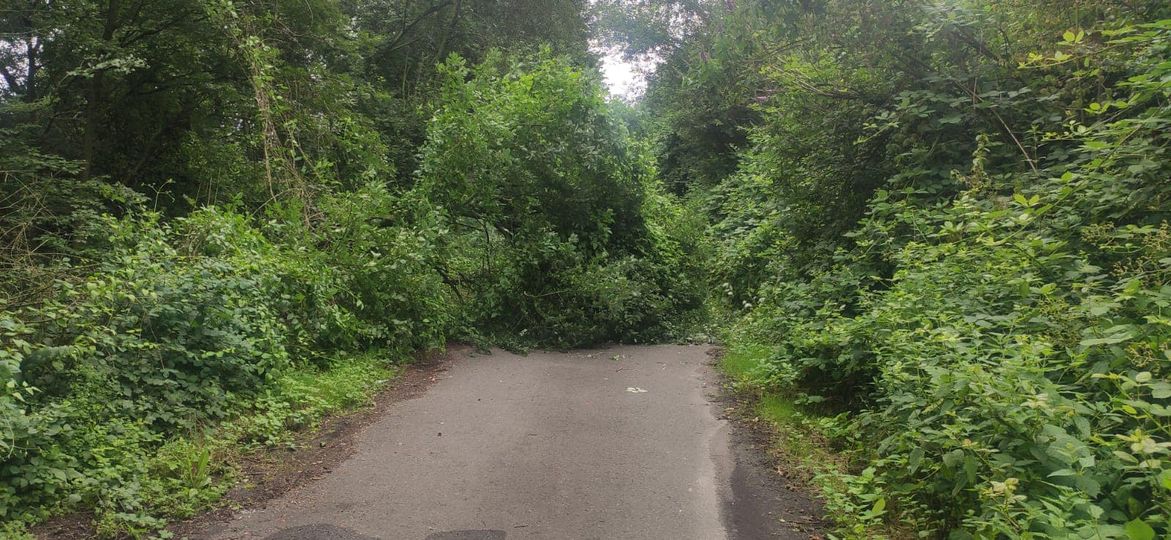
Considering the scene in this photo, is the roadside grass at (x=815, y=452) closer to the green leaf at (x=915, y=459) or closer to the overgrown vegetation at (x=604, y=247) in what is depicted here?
the overgrown vegetation at (x=604, y=247)

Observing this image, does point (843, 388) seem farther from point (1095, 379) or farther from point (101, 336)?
point (101, 336)

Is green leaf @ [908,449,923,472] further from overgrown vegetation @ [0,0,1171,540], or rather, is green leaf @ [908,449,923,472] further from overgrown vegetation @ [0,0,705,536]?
overgrown vegetation @ [0,0,705,536]

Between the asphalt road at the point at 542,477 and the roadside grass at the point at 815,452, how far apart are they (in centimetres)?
23

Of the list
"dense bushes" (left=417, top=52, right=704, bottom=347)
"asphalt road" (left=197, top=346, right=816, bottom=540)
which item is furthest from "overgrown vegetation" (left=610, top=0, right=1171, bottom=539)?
"dense bushes" (left=417, top=52, right=704, bottom=347)

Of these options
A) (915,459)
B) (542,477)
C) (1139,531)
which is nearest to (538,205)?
(542,477)

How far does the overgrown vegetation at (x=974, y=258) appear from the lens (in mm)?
3674

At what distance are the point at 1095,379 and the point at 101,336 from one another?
685 centimetres

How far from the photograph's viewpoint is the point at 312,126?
12383 mm

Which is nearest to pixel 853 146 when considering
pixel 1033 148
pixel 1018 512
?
pixel 1033 148

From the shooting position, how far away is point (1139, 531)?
2887 millimetres

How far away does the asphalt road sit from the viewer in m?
4.85

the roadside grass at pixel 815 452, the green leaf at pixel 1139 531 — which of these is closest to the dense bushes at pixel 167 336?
the roadside grass at pixel 815 452

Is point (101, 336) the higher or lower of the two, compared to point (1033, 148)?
lower

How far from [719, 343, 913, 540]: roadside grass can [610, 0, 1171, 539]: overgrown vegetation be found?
0.18 feet
